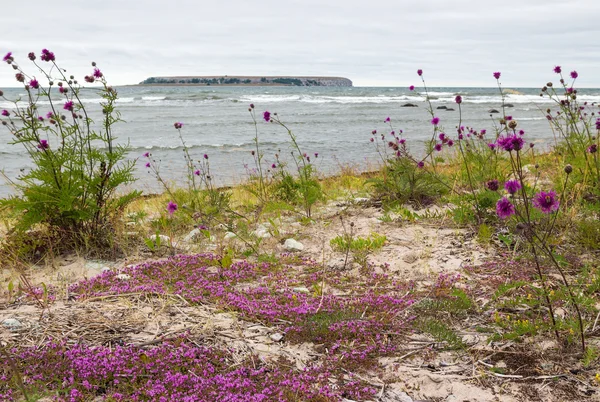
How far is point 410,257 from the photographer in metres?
4.52

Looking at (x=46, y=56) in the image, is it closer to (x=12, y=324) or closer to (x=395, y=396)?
(x=12, y=324)

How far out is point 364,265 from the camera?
430 centimetres

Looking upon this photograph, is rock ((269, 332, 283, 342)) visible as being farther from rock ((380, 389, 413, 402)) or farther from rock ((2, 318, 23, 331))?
rock ((2, 318, 23, 331))

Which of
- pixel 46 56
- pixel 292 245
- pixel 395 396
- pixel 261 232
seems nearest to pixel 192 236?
pixel 261 232

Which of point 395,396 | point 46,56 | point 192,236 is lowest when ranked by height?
point 395,396

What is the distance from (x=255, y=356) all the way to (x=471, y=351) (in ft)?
4.21

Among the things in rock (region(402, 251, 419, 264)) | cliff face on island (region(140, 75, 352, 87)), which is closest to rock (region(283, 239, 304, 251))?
rock (region(402, 251, 419, 264))

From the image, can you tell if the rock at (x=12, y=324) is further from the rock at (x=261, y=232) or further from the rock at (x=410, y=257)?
the rock at (x=410, y=257)

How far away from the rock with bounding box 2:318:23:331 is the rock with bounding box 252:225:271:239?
96.1 inches

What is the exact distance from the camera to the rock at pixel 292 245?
16.3 ft

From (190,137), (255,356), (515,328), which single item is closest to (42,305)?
(255,356)

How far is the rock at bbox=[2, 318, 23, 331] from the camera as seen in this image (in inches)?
127

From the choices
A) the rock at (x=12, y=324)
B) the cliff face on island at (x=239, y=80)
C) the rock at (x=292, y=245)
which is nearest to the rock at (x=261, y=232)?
the rock at (x=292, y=245)

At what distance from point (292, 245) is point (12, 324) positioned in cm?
255
